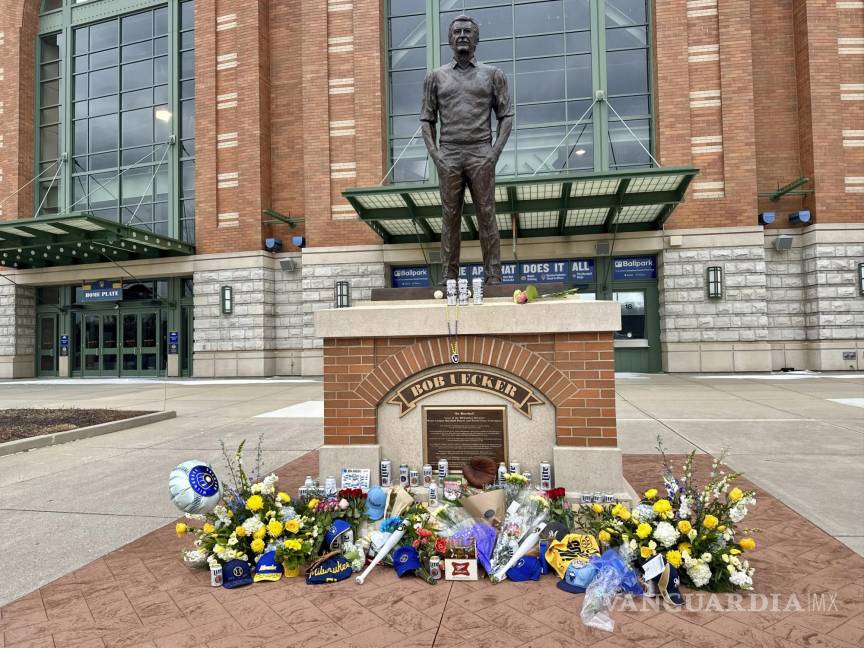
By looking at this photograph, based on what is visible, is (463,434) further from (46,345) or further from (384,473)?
(46,345)

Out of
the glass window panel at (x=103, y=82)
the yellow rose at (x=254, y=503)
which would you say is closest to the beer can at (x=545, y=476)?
the yellow rose at (x=254, y=503)

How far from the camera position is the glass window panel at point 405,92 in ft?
63.7

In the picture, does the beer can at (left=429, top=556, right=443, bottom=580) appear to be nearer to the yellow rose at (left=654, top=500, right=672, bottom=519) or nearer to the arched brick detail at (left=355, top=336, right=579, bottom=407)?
the yellow rose at (left=654, top=500, right=672, bottom=519)

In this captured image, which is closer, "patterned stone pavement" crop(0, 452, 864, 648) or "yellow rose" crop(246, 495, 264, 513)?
"patterned stone pavement" crop(0, 452, 864, 648)

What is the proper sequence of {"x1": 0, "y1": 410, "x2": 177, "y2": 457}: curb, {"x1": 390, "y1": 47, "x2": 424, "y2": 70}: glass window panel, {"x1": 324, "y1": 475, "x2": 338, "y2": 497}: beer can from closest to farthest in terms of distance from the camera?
{"x1": 324, "y1": 475, "x2": 338, "y2": 497}: beer can
{"x1": 0, "y1": 410, "x2": 177, "y2": 457}: curb
{"x1": 390, "y1": 47, "x2": 424, "y2": 70}: glass window panel

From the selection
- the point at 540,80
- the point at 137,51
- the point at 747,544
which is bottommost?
the point at 747,544

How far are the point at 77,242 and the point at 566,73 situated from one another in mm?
18571

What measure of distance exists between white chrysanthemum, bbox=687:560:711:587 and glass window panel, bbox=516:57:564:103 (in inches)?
714

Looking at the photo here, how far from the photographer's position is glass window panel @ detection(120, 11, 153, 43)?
22.2 m

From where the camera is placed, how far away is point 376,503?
4.01m

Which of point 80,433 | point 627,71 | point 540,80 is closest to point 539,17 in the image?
point 540,80

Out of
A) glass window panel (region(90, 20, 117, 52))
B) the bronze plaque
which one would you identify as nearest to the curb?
the bronze plaque

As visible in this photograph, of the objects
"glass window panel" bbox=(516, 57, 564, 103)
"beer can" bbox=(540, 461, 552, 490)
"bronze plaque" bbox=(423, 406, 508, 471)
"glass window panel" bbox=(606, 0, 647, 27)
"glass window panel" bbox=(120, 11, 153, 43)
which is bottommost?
"beer can" bbox=(540, 461, 552, 490)

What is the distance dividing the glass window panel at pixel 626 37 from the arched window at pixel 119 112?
1663 cm
